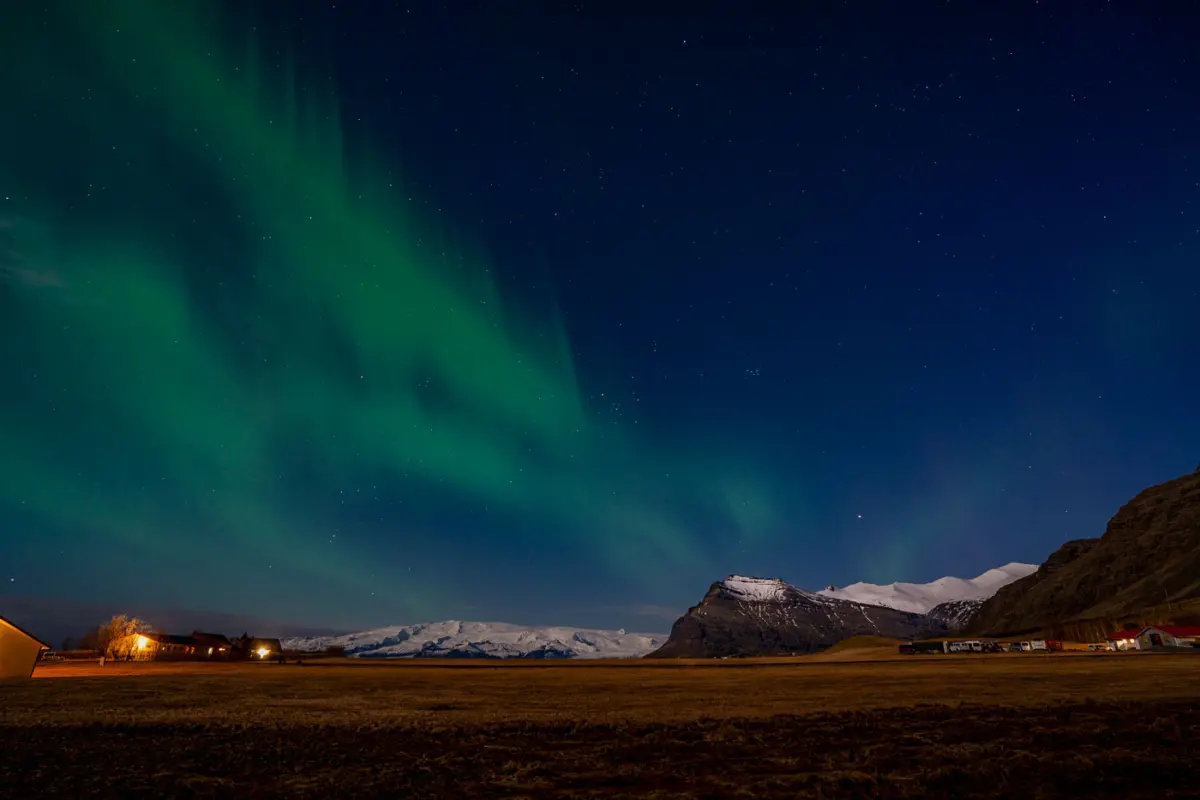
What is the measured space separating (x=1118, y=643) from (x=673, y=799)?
14049 centimetres

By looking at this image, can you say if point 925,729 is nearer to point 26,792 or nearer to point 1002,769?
point 1002,769

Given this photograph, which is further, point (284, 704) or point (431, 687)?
point (431, 687)

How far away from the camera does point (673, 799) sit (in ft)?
44.5

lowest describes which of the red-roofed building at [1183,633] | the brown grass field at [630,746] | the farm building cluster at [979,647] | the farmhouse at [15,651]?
the farm building cluster at [979,647]

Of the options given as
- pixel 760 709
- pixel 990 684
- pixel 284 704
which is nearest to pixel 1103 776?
pixel 760 709

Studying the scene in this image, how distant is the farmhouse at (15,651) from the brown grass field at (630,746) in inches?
711

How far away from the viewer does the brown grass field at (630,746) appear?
14656 mm

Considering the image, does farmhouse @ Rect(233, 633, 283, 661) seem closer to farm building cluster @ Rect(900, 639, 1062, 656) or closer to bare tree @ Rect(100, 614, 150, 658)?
bare tree @ Rect(100, 614, 150, 658)

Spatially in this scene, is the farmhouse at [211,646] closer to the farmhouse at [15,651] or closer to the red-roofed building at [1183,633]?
the farmhouse at [15,651]

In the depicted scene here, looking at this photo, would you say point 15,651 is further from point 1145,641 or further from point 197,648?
point 1145,641

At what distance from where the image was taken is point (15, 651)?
162 feet

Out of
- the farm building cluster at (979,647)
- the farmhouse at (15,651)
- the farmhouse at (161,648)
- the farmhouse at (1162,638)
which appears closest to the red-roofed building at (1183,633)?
the farmhouse at (1162,638)

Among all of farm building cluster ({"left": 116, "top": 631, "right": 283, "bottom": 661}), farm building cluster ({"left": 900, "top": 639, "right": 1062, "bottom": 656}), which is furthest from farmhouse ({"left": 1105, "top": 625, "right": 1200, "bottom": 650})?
farm building cluster ({"left": 116, "top": 631, "right": 283, "bottom": 661})

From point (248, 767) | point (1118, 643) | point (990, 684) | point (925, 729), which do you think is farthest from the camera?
point (1118, 643)
